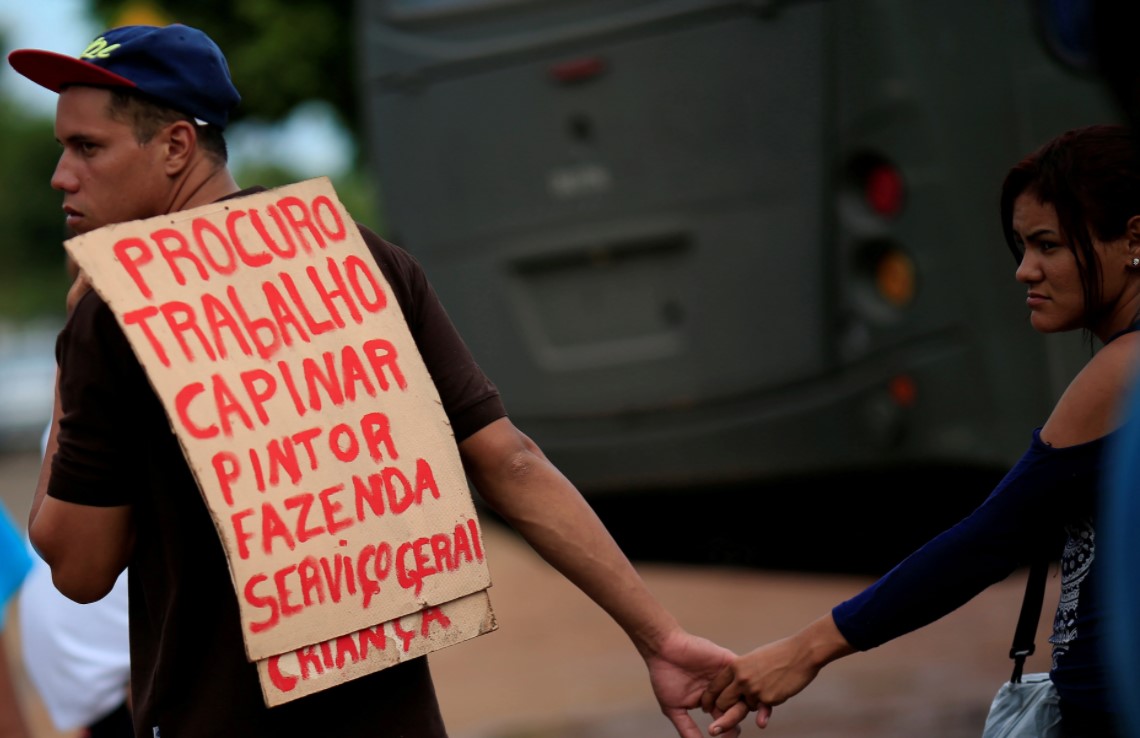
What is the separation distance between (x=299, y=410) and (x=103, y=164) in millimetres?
529

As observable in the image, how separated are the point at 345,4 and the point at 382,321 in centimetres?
1302

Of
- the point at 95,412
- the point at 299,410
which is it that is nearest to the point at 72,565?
the point at 95,412

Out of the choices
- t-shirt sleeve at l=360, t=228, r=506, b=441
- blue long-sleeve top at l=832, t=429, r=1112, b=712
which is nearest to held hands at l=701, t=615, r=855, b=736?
blue long-sleeve top at l=832, t=429, r=1112, b=712

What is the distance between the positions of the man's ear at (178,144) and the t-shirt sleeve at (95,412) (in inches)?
11.2

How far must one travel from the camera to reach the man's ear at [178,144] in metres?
2.63

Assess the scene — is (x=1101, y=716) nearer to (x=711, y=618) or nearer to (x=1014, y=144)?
A: (x=1014, y=144)

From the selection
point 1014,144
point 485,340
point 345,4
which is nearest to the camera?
point 1014,144

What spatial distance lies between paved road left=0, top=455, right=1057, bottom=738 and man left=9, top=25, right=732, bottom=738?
11.8 ft

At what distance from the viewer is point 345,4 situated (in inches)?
595

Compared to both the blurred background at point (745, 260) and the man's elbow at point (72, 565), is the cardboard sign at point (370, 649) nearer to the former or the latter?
the man's elbow at point (72, 565)

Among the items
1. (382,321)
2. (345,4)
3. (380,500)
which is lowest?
(380,500)

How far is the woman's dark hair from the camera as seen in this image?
2400 millimetres

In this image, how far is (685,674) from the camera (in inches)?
125

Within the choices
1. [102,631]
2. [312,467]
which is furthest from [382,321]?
[102,631]
